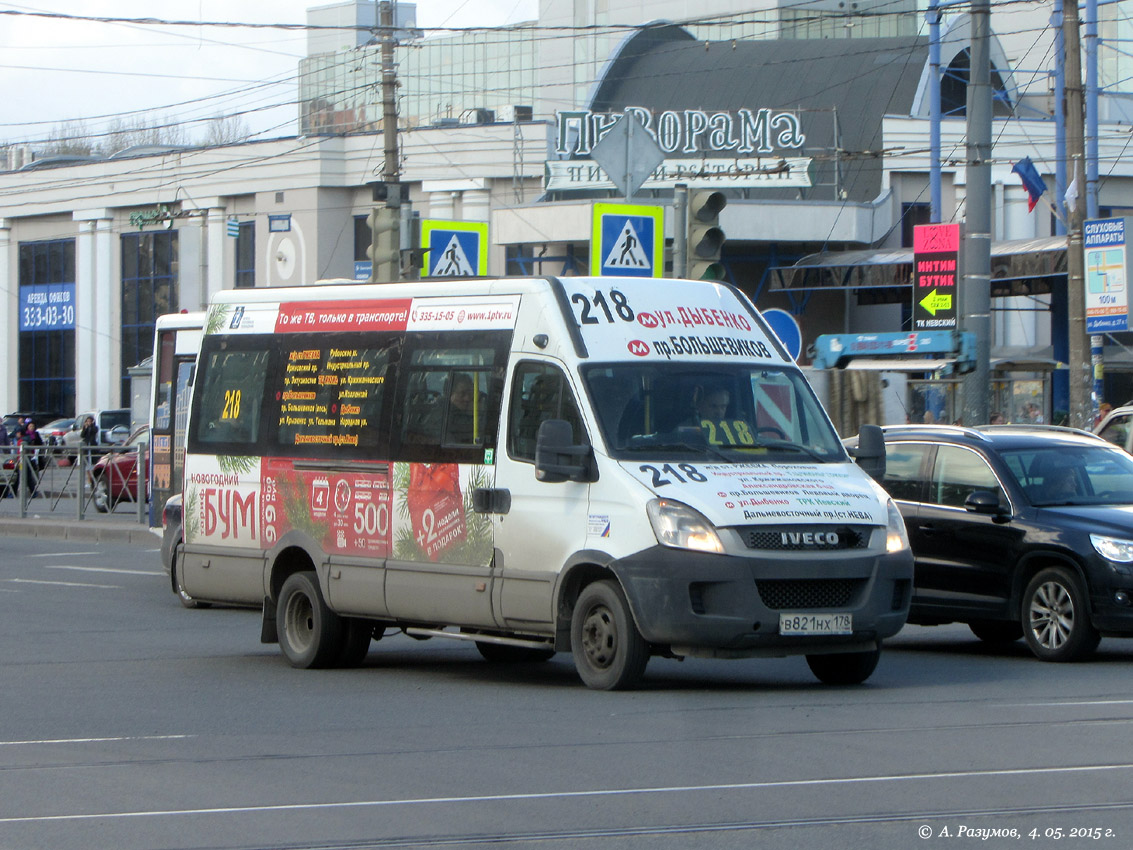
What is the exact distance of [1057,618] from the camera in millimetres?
11547

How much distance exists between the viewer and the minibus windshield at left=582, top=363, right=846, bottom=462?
1003 centimetres

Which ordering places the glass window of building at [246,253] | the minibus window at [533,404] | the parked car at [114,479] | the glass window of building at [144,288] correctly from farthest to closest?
1. the glass window of building at [144,288]
2. the glass window of building at [246,253]
3. the parked car at [114,479]
4. the minibus window at [533,404]

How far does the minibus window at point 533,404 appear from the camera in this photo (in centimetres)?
1021

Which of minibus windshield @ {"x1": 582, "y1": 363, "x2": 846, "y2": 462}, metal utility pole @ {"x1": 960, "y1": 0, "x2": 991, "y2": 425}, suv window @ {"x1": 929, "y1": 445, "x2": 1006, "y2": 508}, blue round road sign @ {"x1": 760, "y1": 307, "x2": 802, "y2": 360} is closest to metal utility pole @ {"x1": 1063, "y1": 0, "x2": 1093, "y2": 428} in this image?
metal utility pole @ {"x1": 960, "y1": 0, "x2": 991, "y2": 425}

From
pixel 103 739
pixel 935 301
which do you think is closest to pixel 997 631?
pixel 935 301

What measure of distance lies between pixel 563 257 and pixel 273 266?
14712 millimetres

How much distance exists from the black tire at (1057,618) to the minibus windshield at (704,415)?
2.08 meters

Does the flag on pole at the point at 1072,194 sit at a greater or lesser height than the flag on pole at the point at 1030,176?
lesser

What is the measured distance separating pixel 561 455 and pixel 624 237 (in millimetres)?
6569

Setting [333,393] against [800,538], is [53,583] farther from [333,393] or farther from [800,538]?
[800,538]

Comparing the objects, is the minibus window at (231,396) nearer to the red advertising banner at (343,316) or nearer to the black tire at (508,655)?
the red advertising banner at (343,316)

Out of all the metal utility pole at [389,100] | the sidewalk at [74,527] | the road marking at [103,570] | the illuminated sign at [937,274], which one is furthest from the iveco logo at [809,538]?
the metal utility pole at [389,100]

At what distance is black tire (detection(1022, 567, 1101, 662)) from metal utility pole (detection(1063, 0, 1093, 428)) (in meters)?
11.2

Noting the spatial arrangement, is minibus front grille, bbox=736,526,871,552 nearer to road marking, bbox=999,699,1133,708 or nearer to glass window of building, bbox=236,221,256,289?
road marking, bbox=999,699,1133,708
